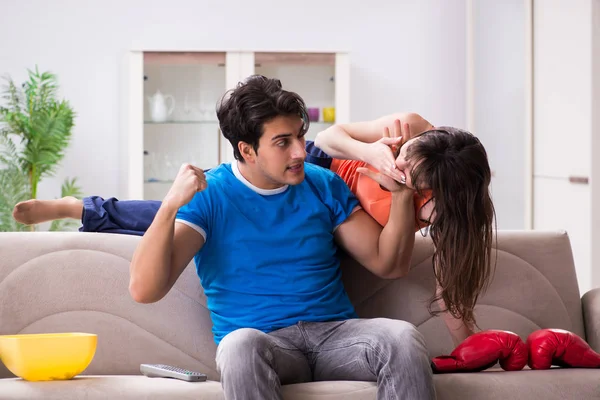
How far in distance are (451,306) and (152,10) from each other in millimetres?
4157

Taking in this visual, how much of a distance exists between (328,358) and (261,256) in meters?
0.32

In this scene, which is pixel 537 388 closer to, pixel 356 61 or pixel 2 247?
pixel 2 247

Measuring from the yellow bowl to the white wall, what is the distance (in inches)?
147

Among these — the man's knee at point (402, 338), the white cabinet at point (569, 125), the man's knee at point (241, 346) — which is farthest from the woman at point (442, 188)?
the white cabinet at point (569, 125)

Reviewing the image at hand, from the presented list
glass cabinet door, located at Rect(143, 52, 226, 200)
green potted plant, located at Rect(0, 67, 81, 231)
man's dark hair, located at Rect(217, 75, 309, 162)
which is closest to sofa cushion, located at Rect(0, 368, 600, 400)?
man's dark hair, located at Rect(217, 75, 309, 162)

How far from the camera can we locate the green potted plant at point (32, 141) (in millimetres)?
5102

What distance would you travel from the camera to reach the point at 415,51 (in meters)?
5.98

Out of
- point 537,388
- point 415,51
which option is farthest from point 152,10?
point 537,388

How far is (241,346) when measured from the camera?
1.88 meters

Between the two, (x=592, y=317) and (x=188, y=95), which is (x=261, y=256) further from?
(x=188, y=95)

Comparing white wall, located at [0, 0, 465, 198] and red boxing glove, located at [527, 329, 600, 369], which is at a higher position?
white wall, located at [0, 0, 465, 198]

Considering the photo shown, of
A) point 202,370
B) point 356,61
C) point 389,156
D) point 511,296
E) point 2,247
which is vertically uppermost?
point 356,61

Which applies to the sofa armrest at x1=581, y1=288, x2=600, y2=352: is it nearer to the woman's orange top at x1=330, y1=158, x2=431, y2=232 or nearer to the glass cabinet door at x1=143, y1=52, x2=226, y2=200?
the woman's orange top at x1=330, y1=158, x2=431, y2=232

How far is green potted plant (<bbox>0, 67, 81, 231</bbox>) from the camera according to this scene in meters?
5.10
